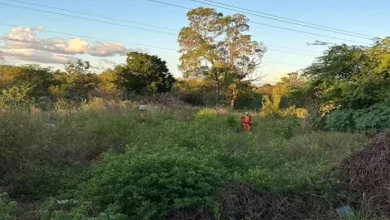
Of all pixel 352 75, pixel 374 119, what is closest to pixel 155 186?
pixel 374 119

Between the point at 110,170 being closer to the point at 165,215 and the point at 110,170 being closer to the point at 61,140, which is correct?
the point at 165,215

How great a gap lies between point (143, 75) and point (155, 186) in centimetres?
2601

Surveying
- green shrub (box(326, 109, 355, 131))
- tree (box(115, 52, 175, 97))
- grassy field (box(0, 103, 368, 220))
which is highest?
tree (box(115, 52, 175, 97))

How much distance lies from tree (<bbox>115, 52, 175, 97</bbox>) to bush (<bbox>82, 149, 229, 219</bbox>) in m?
23.6

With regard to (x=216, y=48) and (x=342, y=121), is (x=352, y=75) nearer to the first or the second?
(x=342, y=121)

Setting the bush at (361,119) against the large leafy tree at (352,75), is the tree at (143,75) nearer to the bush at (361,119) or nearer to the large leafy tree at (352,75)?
the large leafy tree at (352,75)

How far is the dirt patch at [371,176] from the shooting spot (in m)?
→ 4.88

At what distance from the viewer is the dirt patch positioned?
4881mm

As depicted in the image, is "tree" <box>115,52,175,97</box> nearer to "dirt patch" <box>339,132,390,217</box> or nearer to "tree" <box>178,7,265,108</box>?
"tree" <box>178,7,265,108</box>

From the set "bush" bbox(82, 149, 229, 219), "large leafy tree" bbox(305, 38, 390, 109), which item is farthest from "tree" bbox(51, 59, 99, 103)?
"bush" bbox(82, 149, 229, 219)

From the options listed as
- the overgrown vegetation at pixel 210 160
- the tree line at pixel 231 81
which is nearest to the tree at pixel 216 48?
the tree line at pixel 231 81

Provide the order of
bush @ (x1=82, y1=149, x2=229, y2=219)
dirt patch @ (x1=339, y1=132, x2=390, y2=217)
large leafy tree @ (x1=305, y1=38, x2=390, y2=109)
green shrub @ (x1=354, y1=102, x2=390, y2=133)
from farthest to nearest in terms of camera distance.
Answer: large leafy tree @ (x1=305, y1=38, x2=390, y2=109) → green shrub @ (x1=354, y1=102, x2=390, y2=133) → dirt patch @ (x1=339, y1=132, x2=390, y2=217) → bush @ (x1=82, y1=149, x2=229, y2=219)

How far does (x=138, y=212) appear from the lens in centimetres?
434

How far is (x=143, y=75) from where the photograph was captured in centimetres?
3012
